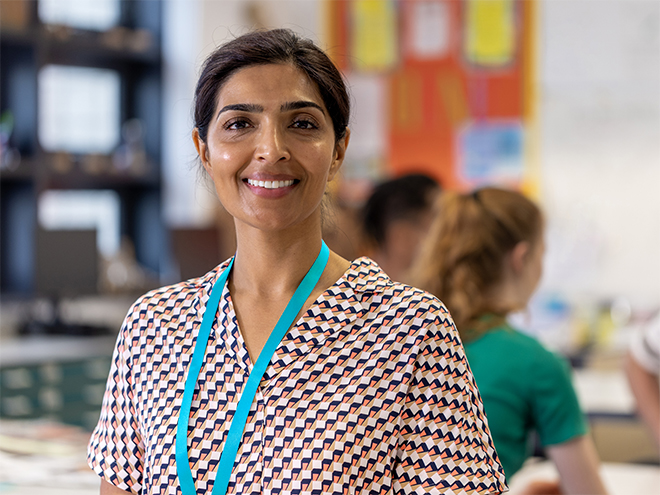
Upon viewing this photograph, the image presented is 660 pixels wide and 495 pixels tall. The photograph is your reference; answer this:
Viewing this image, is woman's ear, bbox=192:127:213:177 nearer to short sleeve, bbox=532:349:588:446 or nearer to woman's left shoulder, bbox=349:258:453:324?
woman's left shoulder, bbox=349:258:453:324

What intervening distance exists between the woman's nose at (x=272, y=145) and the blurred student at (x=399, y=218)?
1.91 m

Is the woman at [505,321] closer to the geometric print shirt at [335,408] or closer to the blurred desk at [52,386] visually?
the geometric print shirt at [335,408]

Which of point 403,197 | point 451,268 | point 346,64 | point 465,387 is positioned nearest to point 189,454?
point 465,387

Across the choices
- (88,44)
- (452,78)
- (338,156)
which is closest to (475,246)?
(338,156)

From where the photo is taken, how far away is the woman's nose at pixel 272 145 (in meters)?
1.01

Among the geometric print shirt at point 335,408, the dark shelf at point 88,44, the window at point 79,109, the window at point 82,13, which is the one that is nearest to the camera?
the geometric print shirt at point 335,408

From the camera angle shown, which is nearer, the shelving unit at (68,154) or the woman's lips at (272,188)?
the woman's lips at (272,188)

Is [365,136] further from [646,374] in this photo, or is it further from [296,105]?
[296,105]

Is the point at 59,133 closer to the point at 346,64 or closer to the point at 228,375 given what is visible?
the point at 346,64

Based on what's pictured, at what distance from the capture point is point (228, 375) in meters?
1.05

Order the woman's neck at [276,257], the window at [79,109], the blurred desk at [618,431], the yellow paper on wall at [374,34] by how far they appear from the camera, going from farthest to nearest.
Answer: the yellow paper on wall at [374,34]
the window at [79,109]
the blurred desk at [618,431]
the woman's neck at [276,257]

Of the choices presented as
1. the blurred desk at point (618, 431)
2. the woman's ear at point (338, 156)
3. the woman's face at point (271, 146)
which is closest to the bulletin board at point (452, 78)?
the blurred desk at point (618, 431)

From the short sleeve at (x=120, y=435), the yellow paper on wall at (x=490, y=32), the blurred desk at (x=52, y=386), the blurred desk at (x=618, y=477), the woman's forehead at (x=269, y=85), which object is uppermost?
the yellow paper on wall at (x=490, y=32)

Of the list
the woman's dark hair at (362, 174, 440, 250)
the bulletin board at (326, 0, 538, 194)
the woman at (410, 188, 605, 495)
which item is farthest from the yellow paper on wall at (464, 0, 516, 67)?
the woman at (410, 188, 605, 495)
